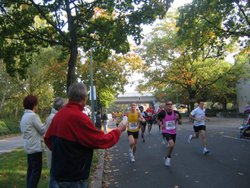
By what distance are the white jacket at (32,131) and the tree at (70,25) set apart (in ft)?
14.8

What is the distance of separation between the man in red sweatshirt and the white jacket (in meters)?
2.26

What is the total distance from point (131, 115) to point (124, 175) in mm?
2791

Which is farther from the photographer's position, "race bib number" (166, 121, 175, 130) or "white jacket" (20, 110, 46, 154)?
"race bib number" (166, 121, 175, 130)

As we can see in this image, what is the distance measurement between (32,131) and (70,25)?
217 inches

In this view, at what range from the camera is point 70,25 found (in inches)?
438

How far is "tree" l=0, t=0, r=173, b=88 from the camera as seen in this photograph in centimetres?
1098

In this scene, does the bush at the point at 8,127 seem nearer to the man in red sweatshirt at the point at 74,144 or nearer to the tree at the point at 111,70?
the tree at the point at 111,70

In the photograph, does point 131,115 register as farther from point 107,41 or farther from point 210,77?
point 210,77

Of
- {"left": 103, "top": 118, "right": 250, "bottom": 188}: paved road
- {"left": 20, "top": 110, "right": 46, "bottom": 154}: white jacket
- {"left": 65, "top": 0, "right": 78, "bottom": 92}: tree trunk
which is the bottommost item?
{"left": 103, "top": 118, "right": 250, "bottom": 188}: paved road

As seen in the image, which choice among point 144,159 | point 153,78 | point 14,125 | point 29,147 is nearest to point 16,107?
point 14,125

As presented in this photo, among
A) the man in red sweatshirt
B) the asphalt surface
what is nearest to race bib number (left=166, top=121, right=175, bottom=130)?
the asphalt surface

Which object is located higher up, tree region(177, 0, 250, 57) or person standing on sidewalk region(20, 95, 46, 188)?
tree region(177, 0, 250, 57)

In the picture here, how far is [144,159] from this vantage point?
12.5 m

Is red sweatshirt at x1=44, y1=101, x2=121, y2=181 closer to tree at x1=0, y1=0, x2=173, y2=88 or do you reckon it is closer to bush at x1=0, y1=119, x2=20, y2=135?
tree at x1=0, y1=0, x2=173, y2=88
